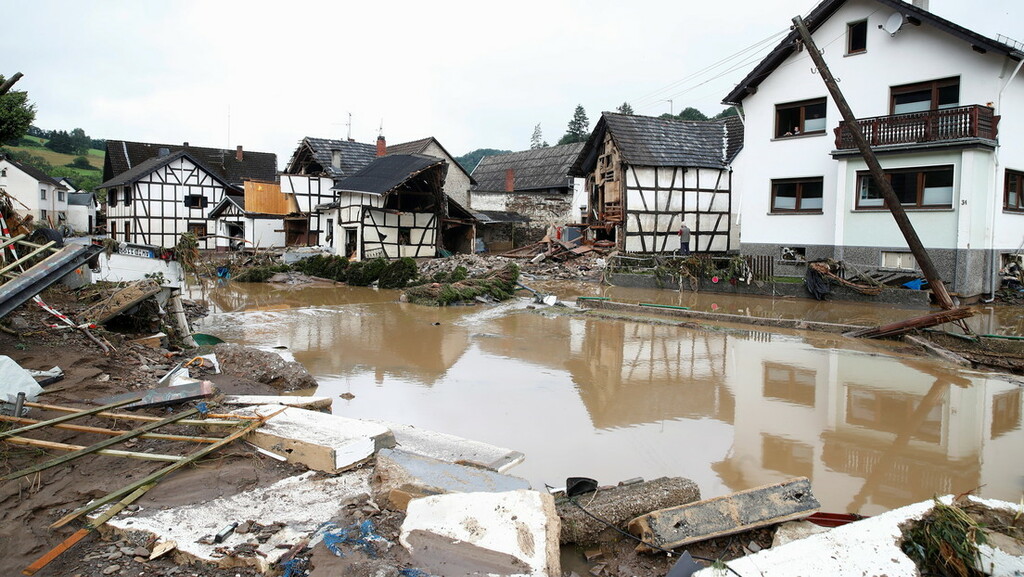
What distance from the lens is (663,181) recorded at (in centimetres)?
2739

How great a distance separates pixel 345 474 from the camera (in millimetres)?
5109

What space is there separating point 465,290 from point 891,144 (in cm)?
1293

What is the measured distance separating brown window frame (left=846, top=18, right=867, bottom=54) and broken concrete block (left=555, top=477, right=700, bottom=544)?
767 inches

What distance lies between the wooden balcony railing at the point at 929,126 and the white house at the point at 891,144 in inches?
1.2

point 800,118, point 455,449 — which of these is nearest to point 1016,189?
point 800,118

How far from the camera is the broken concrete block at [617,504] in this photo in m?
4.36

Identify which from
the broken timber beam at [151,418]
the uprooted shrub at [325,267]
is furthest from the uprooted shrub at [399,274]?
the broken timber beam at [151,418]

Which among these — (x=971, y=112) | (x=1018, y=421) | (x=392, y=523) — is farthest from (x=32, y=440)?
(x=971, y=112)

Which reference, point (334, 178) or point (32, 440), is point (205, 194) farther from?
point (32, 440)

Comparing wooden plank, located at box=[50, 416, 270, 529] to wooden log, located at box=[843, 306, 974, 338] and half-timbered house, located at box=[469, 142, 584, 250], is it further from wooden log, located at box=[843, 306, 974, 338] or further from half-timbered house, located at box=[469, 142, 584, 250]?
half-timbered house, located at box=[469, 142, 584, 250]

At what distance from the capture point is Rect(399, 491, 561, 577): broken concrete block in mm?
3688

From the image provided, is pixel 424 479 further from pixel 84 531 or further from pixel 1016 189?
pixel 1016 189

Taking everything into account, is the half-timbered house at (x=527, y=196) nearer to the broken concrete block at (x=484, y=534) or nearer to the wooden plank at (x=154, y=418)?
the wooden plank at (x=154, y=418)

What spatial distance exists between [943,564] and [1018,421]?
5147mm
